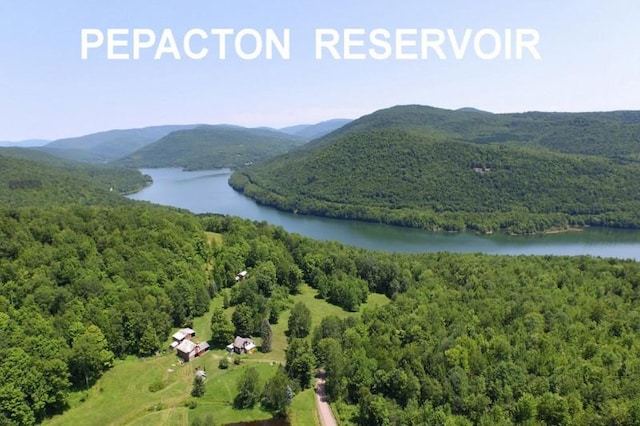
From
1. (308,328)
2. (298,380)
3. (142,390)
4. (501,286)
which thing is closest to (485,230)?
(501,286)

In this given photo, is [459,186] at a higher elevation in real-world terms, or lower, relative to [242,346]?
higher

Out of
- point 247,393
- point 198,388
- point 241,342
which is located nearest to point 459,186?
point 241,342

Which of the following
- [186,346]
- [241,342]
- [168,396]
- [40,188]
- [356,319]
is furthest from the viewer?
[40,188]

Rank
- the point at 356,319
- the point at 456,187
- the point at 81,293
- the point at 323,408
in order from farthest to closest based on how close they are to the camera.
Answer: the point at 456,187 → the point at 356,319 → the point at 81,293 → the point at 323,408

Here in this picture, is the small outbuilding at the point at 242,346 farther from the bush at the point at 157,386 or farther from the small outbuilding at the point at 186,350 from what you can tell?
the bush at the point at 157,386

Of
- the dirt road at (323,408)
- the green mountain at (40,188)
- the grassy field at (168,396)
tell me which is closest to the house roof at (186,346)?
the grassy field at (168,396)

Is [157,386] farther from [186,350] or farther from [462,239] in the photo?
[462,239]

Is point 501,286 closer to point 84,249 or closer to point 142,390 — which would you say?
point 142,390

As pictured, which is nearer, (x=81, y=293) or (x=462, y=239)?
(x=81, y=293)
